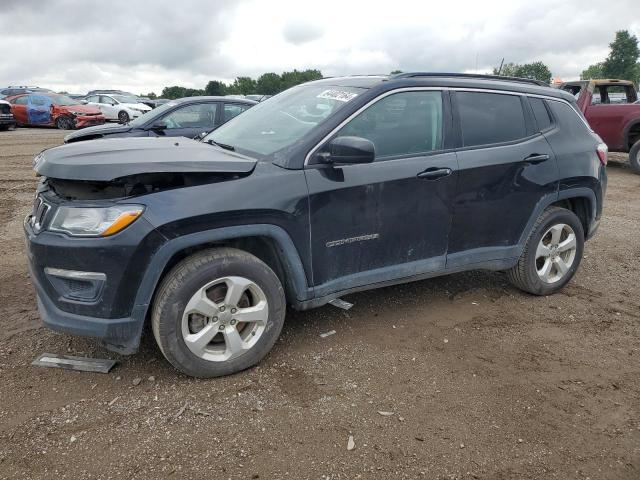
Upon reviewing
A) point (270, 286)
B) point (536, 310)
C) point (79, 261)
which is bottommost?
point (536, 310)

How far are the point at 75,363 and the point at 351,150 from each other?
7.07 ft

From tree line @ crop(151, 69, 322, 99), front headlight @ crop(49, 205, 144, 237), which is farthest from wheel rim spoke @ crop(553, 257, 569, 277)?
tree line @ crop(151, 69, 322, 99)

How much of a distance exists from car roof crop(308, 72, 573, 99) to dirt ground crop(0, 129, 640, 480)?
5.69 feet

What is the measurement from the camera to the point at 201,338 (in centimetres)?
300

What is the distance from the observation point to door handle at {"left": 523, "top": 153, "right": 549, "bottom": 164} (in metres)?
4.07

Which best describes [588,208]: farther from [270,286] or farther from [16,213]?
[16,213]

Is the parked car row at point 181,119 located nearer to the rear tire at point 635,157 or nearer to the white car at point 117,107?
the rear tire at point 635,157

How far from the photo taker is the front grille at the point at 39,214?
9.57ft

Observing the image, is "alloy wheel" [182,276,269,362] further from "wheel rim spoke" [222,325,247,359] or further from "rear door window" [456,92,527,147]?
"rear door window" [456,92,527,147]

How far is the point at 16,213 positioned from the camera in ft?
22.8

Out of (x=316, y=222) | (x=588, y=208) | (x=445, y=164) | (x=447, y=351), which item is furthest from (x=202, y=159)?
→ (x=588, y=208)

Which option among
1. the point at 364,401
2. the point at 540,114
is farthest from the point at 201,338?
the point at 540,114

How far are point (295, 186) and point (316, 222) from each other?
0.86 ft

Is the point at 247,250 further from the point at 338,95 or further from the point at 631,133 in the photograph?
the point at 631,133
